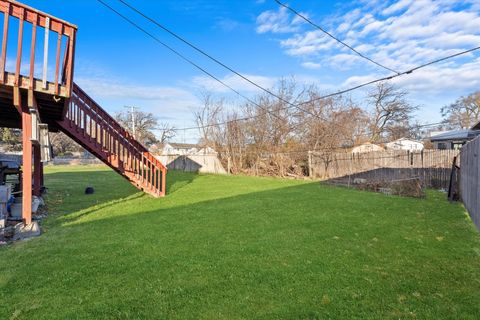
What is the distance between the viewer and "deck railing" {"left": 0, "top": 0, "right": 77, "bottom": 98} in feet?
14.7

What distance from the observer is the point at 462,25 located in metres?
8.10

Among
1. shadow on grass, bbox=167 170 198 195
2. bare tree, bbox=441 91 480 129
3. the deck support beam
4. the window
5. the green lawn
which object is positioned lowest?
the green lawn

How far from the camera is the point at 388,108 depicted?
28.2 metres

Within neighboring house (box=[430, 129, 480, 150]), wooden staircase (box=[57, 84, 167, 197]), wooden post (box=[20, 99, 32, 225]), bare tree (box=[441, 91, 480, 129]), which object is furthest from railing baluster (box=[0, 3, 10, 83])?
bare tree (box=[441, 91, 480, 129])

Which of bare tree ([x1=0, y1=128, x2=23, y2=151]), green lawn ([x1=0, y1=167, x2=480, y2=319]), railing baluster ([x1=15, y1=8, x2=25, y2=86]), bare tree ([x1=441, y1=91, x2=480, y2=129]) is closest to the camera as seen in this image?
green lawn ([x1=0, y1=167, x2=480, y2=319])

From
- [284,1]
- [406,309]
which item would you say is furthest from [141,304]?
[284,1]

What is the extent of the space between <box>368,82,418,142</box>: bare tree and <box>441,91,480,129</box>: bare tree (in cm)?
432

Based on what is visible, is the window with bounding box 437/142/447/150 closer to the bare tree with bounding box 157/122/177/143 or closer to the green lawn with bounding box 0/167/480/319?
the green lawn with bounding box 0/167/480/319

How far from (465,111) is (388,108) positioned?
8730mm

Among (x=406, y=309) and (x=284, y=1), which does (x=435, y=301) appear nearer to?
(x=406, y=309)

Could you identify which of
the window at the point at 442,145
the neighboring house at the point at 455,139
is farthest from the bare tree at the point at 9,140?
the window at the point at 442,145

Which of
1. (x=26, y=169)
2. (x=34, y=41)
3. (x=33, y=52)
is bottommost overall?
(x=26, y=169)

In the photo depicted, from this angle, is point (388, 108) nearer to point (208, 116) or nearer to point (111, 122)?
point (208, 116)

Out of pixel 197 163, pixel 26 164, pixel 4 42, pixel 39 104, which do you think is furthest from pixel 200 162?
pixel 4 42
